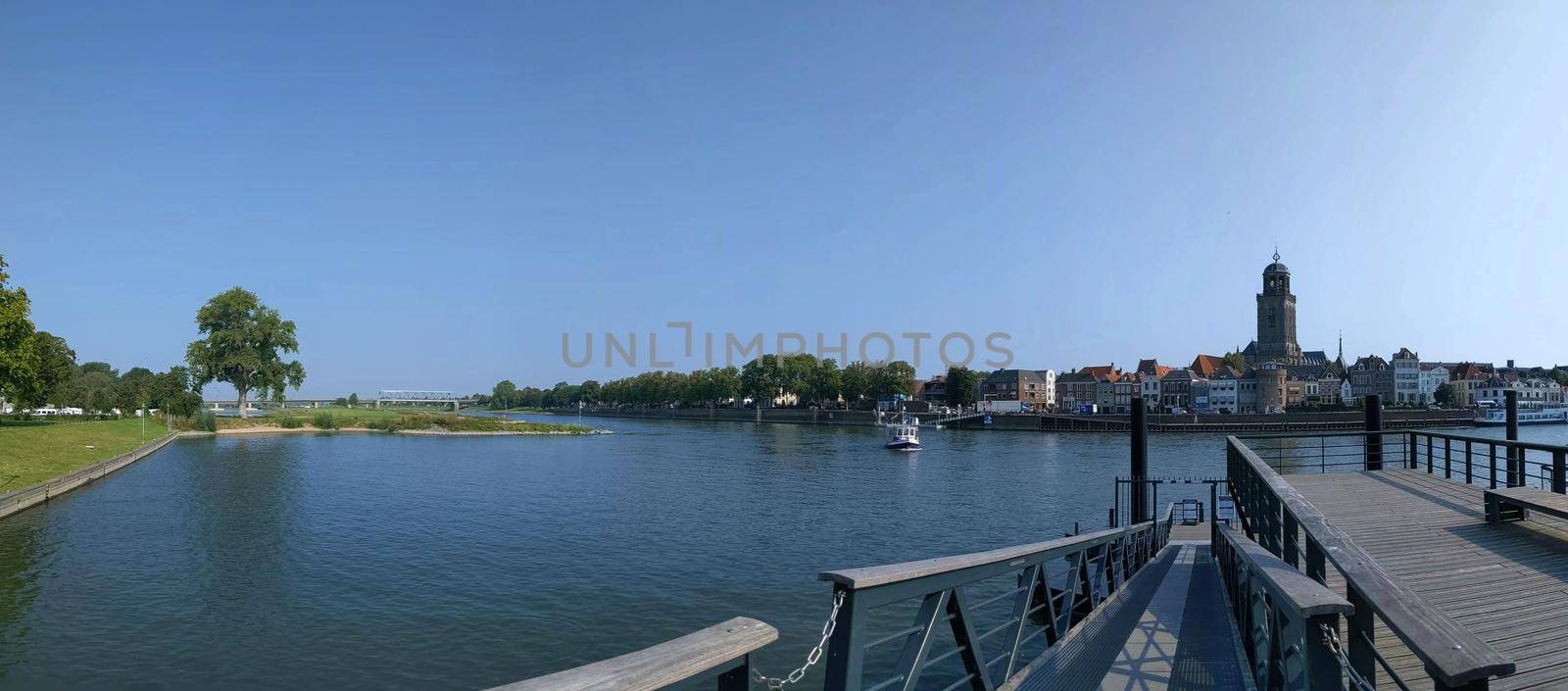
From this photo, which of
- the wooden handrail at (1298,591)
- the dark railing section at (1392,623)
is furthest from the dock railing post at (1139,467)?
the wooden handrail at (1298,591)

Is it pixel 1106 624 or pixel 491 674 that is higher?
pixel 1106 624

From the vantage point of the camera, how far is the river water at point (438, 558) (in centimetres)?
1504

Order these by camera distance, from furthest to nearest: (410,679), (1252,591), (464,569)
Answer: (464,569)
(410,679)
(1252,591)

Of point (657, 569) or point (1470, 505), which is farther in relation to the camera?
point (657, 569)

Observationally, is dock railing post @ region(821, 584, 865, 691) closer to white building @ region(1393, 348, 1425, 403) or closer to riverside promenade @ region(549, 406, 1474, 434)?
riverside promenade @ region(549, 406, 1474, 434)

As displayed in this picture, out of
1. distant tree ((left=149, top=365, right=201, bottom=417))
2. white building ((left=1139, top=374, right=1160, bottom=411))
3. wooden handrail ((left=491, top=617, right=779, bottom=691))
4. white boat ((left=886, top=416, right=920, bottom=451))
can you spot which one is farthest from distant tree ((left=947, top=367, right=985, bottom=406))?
wooden handrail ((left=491, top=617, right=779, bottom=691))

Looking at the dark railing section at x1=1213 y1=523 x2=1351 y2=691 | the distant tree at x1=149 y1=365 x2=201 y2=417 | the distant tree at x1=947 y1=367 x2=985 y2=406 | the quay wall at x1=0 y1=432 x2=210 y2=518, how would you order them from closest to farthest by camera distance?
1. the dark railing section at x1=1213 y1=523 x2=1351 y2=691
2. the quay wall at x1=0 y1=432 x2=210 y2=518
3. the distant tree at x1=149 y1=365 x2=201 y2=417
4. the distant tree at x1=947 y1=367 x2=985 y2=406

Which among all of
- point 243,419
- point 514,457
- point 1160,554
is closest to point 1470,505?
A: point 1160,554

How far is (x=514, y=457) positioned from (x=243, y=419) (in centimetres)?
4954

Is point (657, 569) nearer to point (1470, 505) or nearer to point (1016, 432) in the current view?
point (1470, 505)

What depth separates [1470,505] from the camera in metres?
10.9

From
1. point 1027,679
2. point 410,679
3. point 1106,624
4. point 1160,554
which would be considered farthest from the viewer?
point 1160,554

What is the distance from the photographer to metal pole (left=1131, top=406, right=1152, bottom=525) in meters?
20.8

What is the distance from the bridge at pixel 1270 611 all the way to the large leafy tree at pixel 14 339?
154 feet
